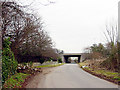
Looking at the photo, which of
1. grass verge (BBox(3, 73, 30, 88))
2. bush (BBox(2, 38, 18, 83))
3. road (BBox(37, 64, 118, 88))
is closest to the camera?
grass verge (BBox(3, 73, 30, 88))

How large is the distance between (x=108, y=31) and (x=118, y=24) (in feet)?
6.19

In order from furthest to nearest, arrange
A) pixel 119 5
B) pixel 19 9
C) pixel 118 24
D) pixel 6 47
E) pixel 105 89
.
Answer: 1. pixel 118 24
2. pixel 119 5
3. pixel 6 47
4. pixel 19 9
5. pixel 105 89

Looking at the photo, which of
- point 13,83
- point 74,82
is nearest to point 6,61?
point 13,83

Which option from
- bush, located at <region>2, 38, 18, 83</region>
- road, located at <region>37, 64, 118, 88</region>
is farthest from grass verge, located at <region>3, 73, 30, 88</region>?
road, located at <region>37, 64, 118, 88</region>

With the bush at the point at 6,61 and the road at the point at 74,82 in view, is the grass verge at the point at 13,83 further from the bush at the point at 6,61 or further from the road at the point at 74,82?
the road at the point at 74,82

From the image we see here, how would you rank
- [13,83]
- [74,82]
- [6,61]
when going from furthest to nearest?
[74,82] → [6,61] → [13,83]

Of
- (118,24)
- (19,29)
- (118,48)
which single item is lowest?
(118,48)

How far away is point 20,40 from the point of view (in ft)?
43.0

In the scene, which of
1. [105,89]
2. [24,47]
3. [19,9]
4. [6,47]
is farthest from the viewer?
[24,47]

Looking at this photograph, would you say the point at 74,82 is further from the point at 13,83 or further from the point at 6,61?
the point at 6,61

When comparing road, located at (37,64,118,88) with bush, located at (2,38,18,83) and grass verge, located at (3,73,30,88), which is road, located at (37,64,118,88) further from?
bush, located at (2,38,18,83)

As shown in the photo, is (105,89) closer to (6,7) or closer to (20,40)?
(6,7)

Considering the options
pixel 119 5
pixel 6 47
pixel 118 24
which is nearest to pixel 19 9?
pixel 6 47

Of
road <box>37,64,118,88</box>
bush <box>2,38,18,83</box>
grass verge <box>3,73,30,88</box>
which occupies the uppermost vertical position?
bush <box>2,38,18,83</box>
